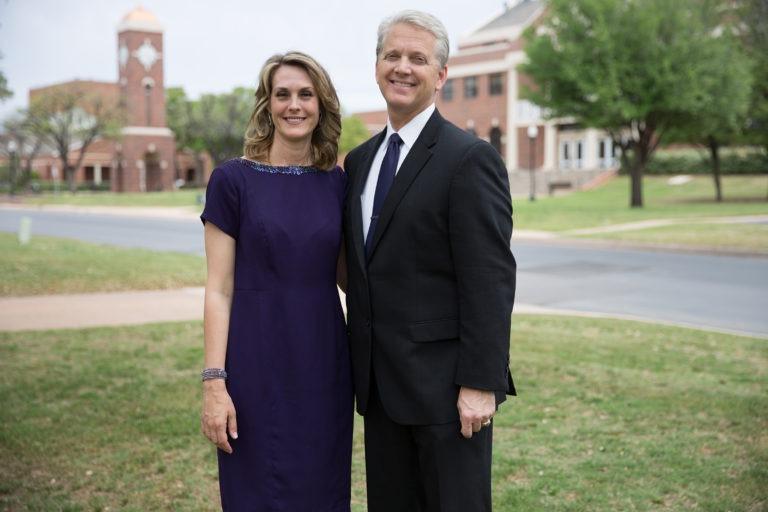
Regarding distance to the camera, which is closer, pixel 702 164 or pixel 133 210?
pixel 133 210

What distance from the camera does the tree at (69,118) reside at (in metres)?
59.3

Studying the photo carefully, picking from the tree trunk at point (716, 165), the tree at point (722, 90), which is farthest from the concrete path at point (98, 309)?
the tree trunk at point (716, 165)

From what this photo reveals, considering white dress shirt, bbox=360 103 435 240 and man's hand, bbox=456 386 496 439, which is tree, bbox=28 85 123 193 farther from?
man's hand, bbox=456 386 496 439

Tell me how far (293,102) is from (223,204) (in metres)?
0.46

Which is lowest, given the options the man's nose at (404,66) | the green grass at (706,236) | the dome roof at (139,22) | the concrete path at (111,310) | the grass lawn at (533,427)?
the grass lawn at (533,427)

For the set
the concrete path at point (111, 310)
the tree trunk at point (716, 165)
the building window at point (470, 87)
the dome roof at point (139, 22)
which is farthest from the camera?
the dome roof at point (139, 22)

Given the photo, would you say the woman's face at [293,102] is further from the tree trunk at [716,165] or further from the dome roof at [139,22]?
the dome roof at [139,22]

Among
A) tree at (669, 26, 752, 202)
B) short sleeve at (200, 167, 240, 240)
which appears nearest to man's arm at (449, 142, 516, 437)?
short sleeve at (200, 167, 240, 240)

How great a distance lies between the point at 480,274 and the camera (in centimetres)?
262

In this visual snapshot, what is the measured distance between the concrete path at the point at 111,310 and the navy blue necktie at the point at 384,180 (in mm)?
6905

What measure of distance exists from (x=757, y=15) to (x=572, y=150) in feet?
78.7

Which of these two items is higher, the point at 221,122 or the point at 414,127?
the point at 221,122

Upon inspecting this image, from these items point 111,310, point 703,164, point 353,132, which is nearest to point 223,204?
point 111,310

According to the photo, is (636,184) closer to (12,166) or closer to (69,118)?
(69,118)
